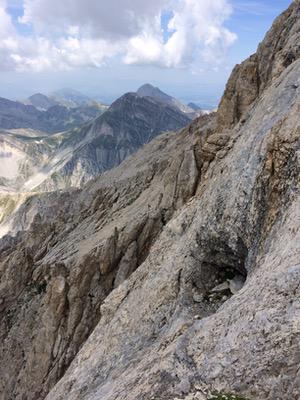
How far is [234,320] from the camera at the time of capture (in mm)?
16234

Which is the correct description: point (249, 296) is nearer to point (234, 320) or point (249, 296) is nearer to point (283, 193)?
point (234, 320)

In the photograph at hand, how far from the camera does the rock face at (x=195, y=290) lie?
15.1m

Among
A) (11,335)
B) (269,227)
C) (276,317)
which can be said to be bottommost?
(11,335)

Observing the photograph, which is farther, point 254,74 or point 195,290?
point 254,74

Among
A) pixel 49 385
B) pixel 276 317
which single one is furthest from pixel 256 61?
pixel 49 385

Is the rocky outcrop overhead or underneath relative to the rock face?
overhead

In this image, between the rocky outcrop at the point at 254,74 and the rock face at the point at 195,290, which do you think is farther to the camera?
the rocky outcrop at the point at 254,74

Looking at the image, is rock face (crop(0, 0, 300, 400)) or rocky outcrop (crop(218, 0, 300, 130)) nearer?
rock face (crop(0, 0, 300, 400))

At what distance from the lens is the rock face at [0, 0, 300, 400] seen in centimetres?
1507

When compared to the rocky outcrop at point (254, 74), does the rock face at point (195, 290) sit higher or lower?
lower

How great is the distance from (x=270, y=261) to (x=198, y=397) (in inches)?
242

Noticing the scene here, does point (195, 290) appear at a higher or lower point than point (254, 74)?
lower

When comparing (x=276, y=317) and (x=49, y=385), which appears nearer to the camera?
(x=276, y=317)

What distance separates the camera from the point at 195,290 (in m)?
24.7
